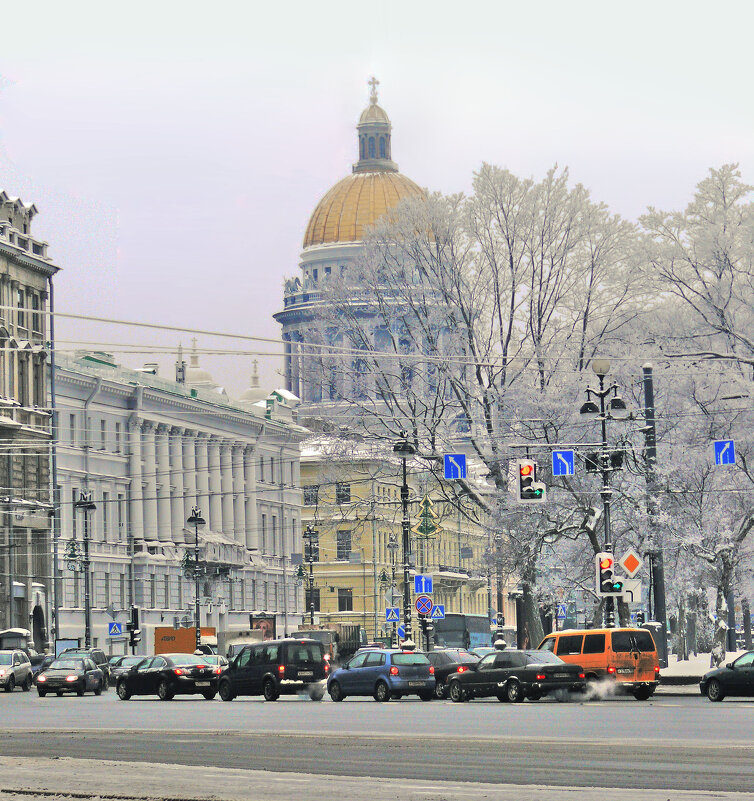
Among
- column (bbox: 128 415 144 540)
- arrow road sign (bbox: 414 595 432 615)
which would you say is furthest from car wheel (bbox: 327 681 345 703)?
column (bbox: 128 415 144 540)

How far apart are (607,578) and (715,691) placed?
342 inches

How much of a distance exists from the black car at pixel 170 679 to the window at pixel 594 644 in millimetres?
11206

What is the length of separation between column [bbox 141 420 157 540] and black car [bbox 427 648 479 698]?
68.2m

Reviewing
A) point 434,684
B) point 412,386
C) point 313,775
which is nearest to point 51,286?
point 412,386

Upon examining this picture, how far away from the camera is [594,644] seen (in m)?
41.4

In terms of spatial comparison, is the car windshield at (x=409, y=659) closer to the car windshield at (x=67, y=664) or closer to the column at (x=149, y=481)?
the car windshield at (x=67, y=664)

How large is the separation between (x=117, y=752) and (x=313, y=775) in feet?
18.7

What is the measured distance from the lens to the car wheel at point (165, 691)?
4734cm

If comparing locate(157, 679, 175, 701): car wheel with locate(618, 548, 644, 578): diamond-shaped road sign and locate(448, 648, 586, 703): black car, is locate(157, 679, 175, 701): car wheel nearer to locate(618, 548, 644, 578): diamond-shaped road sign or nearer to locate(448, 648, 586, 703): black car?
locate(448, 648, 586, 703): black car

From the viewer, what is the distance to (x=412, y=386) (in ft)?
185

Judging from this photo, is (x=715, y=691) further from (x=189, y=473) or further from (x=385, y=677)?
(x=189, y=473)

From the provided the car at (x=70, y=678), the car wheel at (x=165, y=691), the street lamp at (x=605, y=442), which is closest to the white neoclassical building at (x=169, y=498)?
the car at (x=70, y=678)

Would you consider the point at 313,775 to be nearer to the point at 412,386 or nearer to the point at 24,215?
the point at 412,386

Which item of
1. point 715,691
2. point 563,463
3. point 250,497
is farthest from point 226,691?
point 250,497
